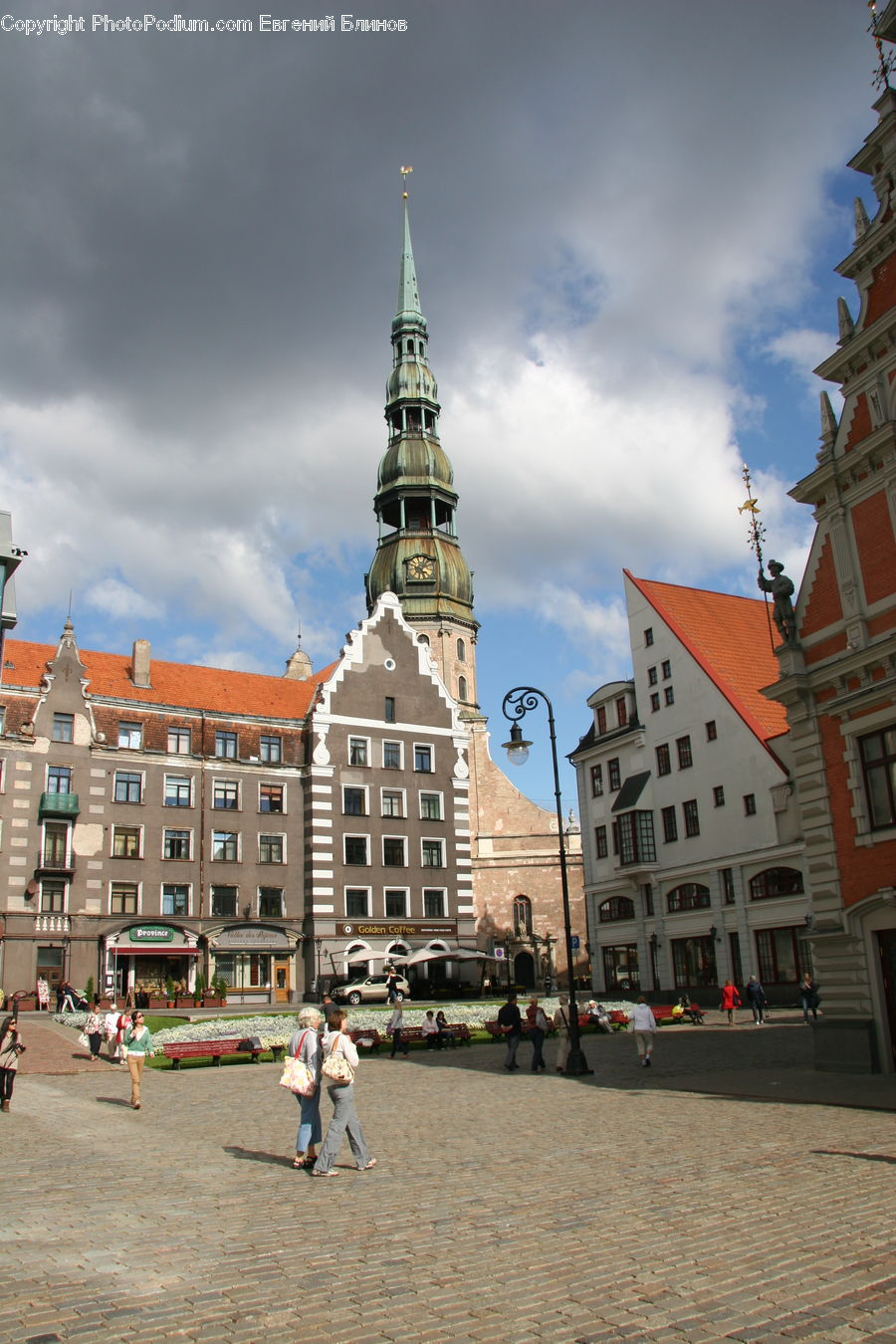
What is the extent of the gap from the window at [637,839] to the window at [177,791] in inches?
806

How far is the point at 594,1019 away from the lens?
109 feet

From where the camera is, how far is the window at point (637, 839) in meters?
47.2

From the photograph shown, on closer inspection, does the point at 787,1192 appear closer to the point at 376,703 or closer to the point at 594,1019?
the point at 594,1019

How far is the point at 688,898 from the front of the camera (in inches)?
1761

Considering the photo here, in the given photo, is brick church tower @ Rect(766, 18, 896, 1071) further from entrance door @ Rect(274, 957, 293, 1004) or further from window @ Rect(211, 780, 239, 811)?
window @ Rect(211, 780, 239, 811)

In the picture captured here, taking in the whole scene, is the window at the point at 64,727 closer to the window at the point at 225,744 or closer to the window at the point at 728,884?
the window at the point at 225,744

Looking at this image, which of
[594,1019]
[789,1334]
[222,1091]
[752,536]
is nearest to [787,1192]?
[789,1334]

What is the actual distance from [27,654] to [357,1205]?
45.9m

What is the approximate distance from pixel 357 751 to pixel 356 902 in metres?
7.79

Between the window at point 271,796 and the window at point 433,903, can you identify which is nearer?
the window at point 271,796

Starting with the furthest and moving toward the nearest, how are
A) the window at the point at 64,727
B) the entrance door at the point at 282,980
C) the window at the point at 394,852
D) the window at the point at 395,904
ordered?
the window at the point at 394,852 < the window at the point at 395,904 < the entrance door at the point at 282,980 < the window at the point at 64,727

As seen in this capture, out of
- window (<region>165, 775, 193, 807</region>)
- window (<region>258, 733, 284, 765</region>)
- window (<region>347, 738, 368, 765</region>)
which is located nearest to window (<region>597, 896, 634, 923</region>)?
window (<region>347, 738, 368, 765</region>)

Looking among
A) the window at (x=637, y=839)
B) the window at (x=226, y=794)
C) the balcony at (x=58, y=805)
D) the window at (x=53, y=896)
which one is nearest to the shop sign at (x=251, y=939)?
the window at (x=226, y=794)

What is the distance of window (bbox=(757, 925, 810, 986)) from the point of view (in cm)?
3875
